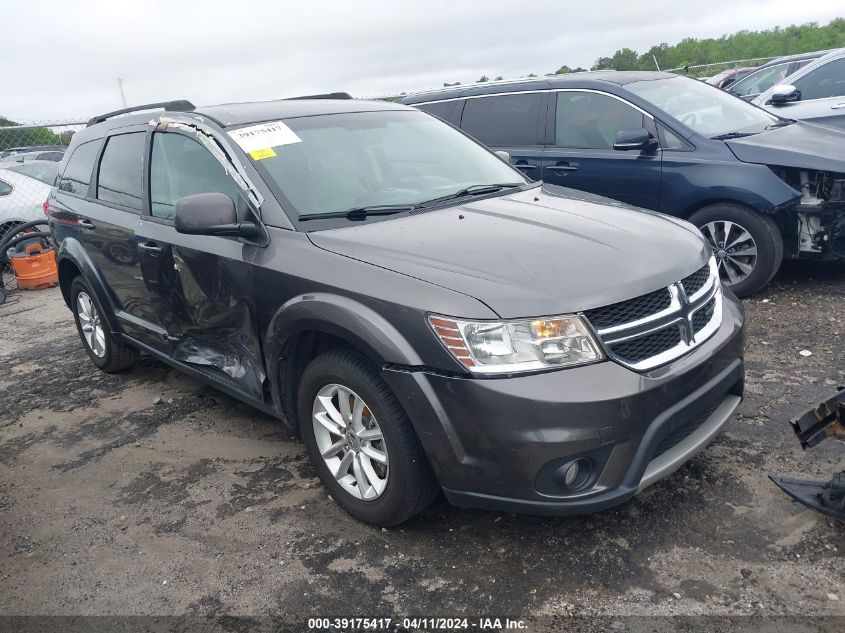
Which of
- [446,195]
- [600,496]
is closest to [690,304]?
[600,496]

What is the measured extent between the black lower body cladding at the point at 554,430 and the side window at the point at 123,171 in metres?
2.52

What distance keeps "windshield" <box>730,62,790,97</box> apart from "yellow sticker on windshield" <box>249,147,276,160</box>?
34.0ft

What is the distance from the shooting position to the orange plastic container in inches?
345

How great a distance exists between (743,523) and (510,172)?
2.20m

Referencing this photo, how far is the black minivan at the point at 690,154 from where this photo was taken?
5414mm

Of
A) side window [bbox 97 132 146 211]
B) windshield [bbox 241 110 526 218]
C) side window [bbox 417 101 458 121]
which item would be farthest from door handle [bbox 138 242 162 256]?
side window [bbox 417 101 458 121]

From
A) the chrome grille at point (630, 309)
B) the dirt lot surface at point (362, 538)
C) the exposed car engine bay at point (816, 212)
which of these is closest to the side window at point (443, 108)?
the exposed car engine bay at point (816, 212)

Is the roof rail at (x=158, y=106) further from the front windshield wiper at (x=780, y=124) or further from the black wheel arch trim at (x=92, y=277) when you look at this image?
the front windshield wiper at (x=780, y=124)

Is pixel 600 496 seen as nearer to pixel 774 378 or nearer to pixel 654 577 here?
pixel 654 577

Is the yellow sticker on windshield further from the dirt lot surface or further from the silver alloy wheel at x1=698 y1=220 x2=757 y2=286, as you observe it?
the silver alloy wheel at x1=698 y1=220 x2=757 y2=286

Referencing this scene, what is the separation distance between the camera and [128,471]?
3.92 meters

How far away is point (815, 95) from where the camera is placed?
8789mm

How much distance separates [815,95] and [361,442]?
8238 mm

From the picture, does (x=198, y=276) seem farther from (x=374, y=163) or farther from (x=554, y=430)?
(x=554, y=430)
